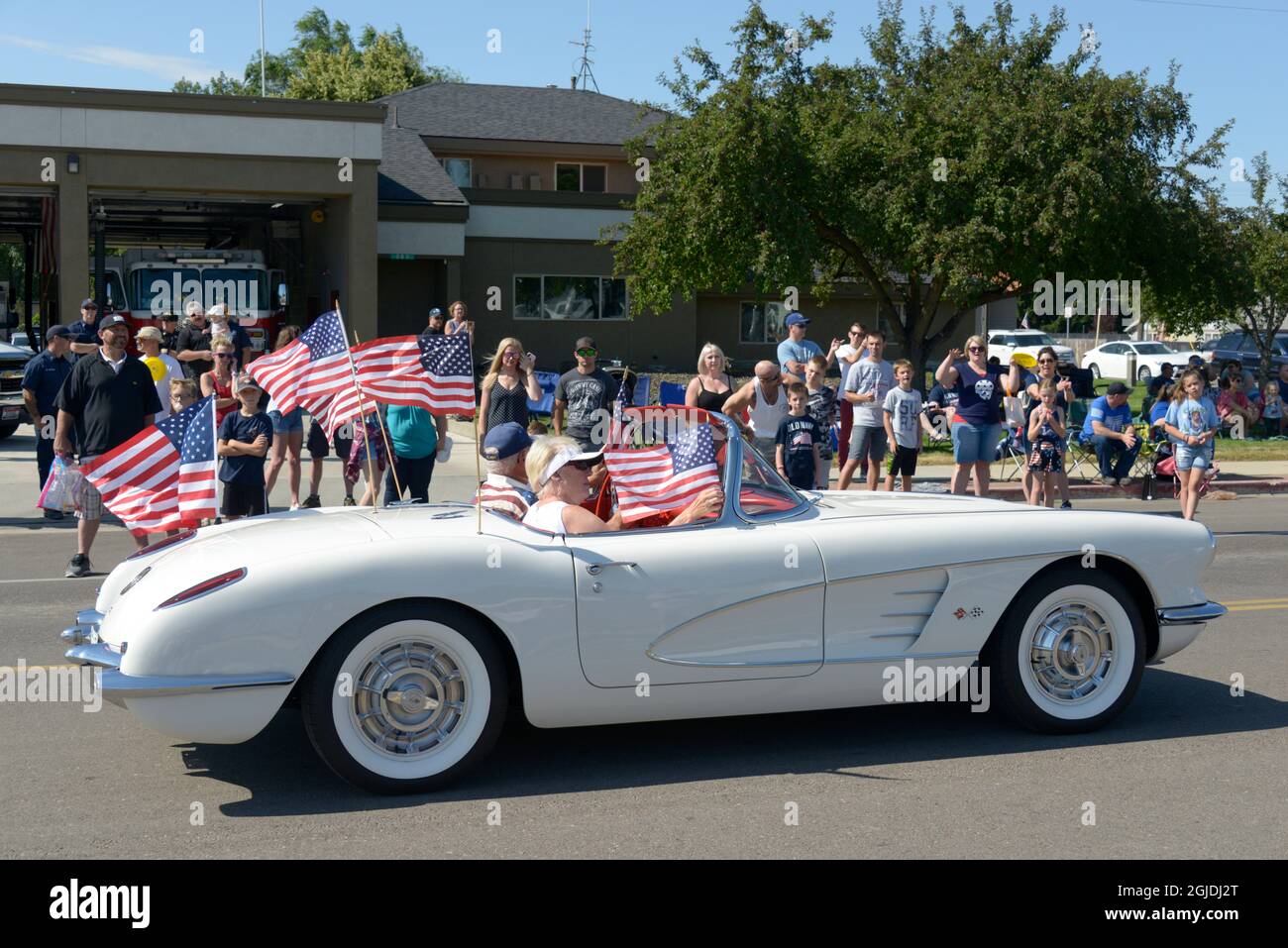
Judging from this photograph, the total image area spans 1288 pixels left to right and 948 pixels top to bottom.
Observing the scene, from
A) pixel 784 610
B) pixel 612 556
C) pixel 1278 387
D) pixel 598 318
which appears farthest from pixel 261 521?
pixel 598 318

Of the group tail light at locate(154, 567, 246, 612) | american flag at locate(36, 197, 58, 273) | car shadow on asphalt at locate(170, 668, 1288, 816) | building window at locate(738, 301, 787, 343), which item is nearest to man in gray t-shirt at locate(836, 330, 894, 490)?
car shadow on asphalt at locate(170, 668, 1288, 816)

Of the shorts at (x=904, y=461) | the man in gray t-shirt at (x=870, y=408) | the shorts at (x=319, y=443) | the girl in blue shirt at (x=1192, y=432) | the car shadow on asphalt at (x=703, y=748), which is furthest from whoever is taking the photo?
the shorts at (x=319, y=443)

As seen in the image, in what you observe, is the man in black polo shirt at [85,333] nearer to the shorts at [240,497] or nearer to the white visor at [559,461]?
the shorts at [240,497]

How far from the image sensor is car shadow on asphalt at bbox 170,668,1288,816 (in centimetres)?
516

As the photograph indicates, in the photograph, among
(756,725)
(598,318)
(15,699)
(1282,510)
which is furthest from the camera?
(598,318)

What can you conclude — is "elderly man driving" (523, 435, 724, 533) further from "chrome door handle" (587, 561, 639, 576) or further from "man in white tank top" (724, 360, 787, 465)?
"man in white tank top" (724, 360, 787, 465)

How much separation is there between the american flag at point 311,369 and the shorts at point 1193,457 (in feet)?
27.7

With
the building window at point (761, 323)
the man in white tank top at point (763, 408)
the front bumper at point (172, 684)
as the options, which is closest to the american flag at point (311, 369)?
the front bumper at point (172, 684)

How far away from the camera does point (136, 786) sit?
17.1 ft

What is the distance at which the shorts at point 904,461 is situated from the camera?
509 inches

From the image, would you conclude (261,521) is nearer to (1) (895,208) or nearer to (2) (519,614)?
(2) (519,614)

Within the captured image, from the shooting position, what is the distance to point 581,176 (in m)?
39.4

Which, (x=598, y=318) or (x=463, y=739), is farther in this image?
(x=598, y=318)

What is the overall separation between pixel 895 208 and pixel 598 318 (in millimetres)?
13651
